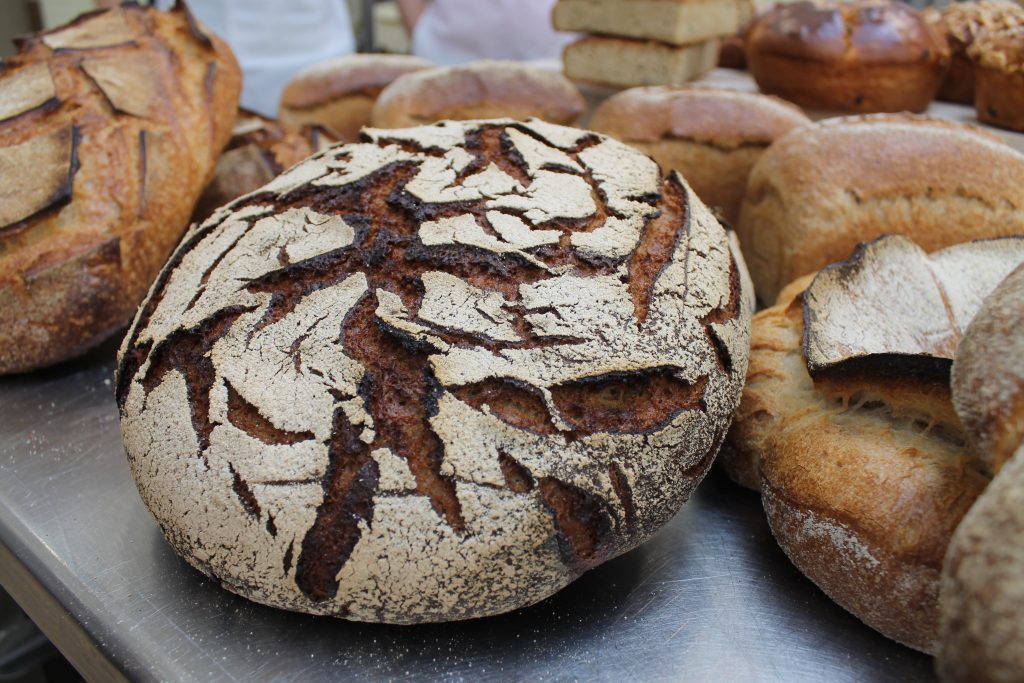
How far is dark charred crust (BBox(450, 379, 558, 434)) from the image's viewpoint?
2.57 ft

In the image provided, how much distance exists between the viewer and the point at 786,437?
0.97m

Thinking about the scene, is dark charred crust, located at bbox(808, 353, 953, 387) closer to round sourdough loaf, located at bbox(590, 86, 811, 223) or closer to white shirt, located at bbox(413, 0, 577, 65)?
round sourdough loaf, located at bbox(590, 86, 811, 223)

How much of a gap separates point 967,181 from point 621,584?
939mm

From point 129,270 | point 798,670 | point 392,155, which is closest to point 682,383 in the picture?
point 798,670

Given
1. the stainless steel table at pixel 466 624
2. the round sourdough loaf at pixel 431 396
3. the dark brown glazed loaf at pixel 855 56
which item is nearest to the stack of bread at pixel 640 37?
the dark brown glazed loaf at pixel 855 56

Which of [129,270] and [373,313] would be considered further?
[129,270]

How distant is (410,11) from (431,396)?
4530 millimetres

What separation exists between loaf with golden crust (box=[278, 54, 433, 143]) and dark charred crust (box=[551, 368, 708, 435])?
1693mm

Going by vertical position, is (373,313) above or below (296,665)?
above

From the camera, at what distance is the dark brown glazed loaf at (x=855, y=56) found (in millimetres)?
2045

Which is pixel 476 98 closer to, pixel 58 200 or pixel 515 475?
pixel 58 200

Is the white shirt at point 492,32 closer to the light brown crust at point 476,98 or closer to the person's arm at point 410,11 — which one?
the person's arm at point 410,11

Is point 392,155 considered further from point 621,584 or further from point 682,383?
point 621,584

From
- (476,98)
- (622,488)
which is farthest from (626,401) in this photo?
(476,98)
